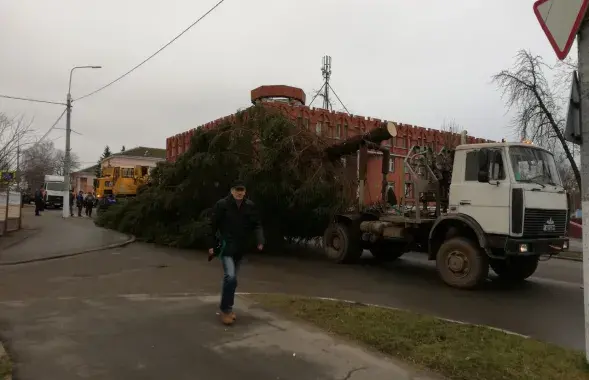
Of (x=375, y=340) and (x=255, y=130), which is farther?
(x=255, y=130)

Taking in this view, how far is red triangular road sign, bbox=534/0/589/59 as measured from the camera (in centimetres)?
446

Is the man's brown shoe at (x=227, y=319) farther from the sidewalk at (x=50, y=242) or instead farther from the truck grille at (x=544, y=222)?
the sidewalk at (x=50, y=242)

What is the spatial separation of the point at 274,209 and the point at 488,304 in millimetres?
7329

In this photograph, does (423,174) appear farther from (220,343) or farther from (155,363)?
(155,363)

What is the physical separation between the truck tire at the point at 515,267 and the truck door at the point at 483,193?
1.76m

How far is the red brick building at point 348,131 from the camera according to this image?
512 inches

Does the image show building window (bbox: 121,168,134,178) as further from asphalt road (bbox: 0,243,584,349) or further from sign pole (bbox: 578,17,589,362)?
sign pole (bbox: 578,17,589,362)

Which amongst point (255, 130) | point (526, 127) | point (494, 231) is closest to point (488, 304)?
point (494, 231)

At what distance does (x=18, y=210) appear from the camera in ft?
60.3

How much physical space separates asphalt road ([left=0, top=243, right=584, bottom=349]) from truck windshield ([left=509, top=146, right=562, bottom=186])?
7.21ft

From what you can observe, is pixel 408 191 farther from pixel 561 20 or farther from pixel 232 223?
pixel 561 20

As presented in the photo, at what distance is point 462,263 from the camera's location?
30.9 ft

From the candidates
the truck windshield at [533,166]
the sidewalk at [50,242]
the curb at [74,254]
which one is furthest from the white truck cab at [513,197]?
the sidewalk at [50,242]

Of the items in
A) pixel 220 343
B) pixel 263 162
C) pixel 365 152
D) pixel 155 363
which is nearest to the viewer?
pixel 155 363
